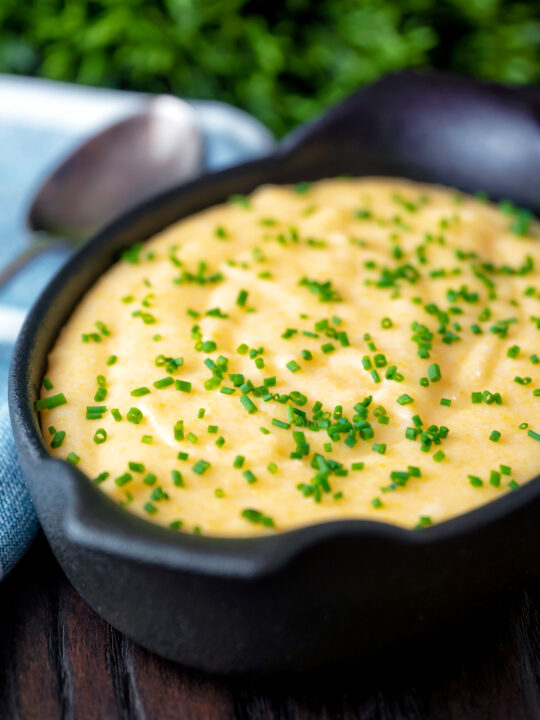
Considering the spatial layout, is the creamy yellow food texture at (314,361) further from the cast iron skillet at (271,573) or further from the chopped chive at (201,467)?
the cast iron skillet at (271,573)

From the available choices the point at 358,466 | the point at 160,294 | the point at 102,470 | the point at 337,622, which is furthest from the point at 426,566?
the point at 160,294

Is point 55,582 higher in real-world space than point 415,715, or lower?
lower

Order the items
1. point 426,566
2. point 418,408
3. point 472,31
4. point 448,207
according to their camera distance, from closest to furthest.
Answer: point 426,566
point 418,408
point 448,207
point 472,31

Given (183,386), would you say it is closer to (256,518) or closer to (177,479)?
(177,479)

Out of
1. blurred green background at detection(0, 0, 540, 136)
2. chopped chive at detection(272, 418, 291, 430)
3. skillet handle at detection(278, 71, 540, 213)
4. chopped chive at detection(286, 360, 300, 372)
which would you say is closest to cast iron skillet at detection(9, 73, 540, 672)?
chopped chive at detection(272, 418, 291, 430)

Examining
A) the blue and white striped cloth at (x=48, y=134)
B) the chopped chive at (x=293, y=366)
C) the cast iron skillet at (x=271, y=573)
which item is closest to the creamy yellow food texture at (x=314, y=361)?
the chopped chive at (x=293, y=366)

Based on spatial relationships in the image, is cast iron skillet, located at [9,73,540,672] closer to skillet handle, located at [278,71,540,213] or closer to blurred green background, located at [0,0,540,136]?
skillet handle, located at [278,71,540,213]

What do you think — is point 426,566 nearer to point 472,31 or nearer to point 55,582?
point 55,582
